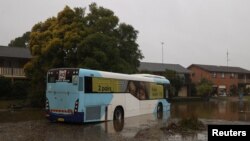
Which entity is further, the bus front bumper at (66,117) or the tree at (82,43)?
the tree at (82,43)

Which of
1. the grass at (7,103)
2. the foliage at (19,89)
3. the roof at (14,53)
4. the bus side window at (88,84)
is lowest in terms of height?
the grass at (7,103)

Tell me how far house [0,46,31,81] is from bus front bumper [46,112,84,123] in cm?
2334

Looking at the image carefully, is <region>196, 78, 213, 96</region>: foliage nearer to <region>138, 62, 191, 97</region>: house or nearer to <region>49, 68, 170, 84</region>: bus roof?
<region>138, 62, 191, 97</region>: house

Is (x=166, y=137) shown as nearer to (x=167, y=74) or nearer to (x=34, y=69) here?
(x=34, y=69)

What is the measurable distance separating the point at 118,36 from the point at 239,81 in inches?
2245

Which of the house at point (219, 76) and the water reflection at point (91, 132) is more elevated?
the house at point (219, 76)

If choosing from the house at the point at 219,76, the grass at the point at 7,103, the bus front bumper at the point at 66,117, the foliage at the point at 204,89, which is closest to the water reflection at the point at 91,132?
the bus front bumper at the point at 66,117

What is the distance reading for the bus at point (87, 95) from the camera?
19156 millimetres

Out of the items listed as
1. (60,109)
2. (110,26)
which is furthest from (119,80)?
(110,26)

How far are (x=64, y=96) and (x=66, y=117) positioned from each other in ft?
3.51

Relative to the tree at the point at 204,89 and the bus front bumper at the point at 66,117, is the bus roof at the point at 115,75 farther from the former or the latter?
the tree at the point at 204,89

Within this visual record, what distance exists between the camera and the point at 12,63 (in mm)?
44000

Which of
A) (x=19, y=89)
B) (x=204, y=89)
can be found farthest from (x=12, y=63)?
(x=204, y=89)

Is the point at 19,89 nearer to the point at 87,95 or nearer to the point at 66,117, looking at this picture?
the point at 66,117
